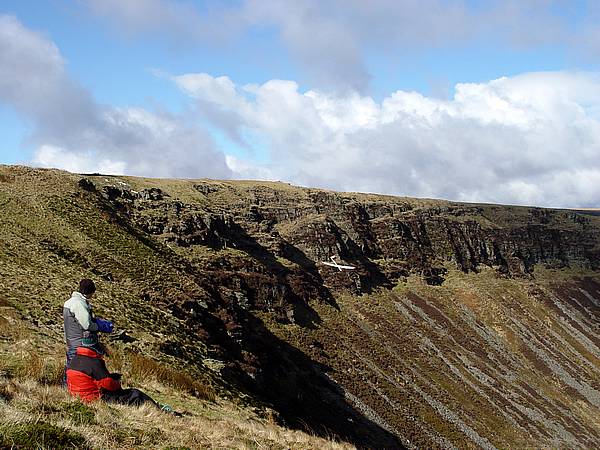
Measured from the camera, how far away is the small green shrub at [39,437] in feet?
26.4

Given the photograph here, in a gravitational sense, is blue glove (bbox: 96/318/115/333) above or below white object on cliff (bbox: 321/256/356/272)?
below

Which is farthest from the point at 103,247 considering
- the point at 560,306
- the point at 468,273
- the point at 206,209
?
the point at 560,306

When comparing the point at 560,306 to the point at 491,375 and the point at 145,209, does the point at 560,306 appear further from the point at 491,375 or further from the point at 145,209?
the point at 145,209

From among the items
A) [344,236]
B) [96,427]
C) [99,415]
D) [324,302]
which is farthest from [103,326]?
[344,236]

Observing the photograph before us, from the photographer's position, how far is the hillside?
3700 centimetres

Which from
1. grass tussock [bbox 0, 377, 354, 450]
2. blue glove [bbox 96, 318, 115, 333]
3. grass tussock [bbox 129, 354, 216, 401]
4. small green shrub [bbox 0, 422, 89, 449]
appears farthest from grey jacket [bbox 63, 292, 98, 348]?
grass tussock [bbox 129, 354, 216, 401]

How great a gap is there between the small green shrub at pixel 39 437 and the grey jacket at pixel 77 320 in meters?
3.73

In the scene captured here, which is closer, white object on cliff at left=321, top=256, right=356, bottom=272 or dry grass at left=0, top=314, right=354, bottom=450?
dry grass at left=0, top=314, right=354, bottom=450

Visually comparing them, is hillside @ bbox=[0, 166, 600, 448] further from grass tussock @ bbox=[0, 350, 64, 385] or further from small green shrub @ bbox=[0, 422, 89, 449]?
small green shrub @ bbox=[0, 422, 89, 449]

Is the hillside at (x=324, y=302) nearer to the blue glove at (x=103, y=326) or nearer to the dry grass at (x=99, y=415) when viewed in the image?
the dry grass at (x=99, y=415)

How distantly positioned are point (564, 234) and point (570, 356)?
296 feet

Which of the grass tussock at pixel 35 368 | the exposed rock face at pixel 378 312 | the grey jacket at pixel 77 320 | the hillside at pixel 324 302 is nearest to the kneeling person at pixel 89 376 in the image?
the grey jacket at pixel 77 320

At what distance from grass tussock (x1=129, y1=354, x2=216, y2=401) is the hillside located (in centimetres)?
22

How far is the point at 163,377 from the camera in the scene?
72.5 feet
